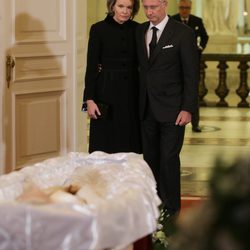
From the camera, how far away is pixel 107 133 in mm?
5758

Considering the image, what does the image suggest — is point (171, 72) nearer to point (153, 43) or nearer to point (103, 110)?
point (153, 43)

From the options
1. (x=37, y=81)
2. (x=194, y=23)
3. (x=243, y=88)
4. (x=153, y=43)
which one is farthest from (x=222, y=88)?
(x=153, y=43)

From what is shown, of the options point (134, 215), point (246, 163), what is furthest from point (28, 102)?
point (246, 163)

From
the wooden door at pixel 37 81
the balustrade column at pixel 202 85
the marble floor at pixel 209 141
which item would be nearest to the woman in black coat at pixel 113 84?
the wooden door at pixel 37 81

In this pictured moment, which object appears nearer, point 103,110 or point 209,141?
point 103,110

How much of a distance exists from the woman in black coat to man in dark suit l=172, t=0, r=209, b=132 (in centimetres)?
483

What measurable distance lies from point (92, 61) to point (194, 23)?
5312 mm

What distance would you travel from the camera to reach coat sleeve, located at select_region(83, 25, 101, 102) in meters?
5.65

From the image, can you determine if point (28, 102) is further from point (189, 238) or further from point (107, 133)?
point (189, 238)

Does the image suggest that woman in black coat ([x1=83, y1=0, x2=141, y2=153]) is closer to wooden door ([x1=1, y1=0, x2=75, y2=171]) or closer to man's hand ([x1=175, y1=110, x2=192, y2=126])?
man's hand ([x1=175, y1=110, x2=192, y2=126])

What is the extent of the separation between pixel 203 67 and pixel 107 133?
783 centimetres

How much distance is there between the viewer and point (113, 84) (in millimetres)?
5715

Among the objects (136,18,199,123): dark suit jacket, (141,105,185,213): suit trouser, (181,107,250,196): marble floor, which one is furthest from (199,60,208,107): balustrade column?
(136,18,199,123): dark suit jacket

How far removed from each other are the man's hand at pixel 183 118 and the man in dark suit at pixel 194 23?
5.04m
